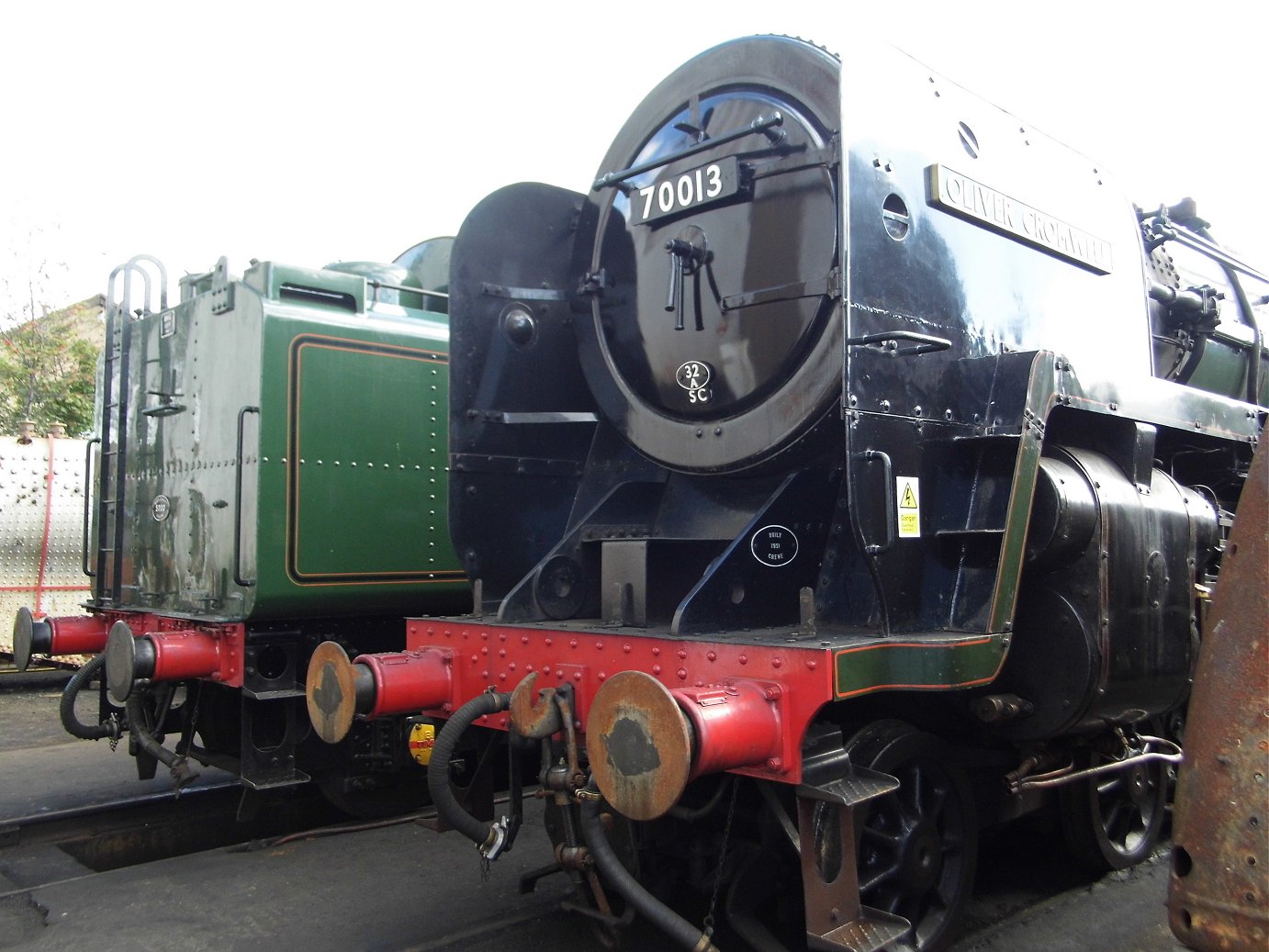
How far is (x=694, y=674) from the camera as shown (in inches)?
102

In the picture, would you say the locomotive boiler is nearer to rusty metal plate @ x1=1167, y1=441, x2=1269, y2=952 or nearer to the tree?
rusty metal plate @ x1=1167, y1=441, x2=1269, y2=952

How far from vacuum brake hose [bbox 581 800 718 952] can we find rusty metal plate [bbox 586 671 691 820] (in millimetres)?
186

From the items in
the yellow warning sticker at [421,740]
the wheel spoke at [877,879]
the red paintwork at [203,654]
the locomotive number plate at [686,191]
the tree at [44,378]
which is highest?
the tree at [44,378]

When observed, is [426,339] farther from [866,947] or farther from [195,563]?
[866,947]

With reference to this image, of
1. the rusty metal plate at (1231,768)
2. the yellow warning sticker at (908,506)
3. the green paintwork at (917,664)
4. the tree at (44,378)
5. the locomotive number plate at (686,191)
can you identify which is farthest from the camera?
the tree at (44,378)

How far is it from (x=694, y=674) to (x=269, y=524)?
250cm

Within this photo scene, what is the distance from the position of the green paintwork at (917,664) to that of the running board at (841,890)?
0.74ft

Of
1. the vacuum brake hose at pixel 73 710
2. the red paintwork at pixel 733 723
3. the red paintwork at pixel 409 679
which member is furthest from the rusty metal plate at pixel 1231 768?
the vacuum brake hose at pixel 73 710

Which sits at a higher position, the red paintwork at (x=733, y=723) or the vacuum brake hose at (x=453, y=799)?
the red paintwork at (x=733, y=723)

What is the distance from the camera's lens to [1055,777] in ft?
10.2

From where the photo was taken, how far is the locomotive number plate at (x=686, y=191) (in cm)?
319

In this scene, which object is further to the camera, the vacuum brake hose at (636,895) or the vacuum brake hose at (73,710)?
the vacuum brake hose at (73,710)

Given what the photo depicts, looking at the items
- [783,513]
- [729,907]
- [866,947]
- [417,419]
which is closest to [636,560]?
[783,513]

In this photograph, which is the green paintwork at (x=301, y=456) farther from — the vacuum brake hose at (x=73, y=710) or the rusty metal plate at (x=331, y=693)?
the rusty metal plate at (x=331, y=693)
